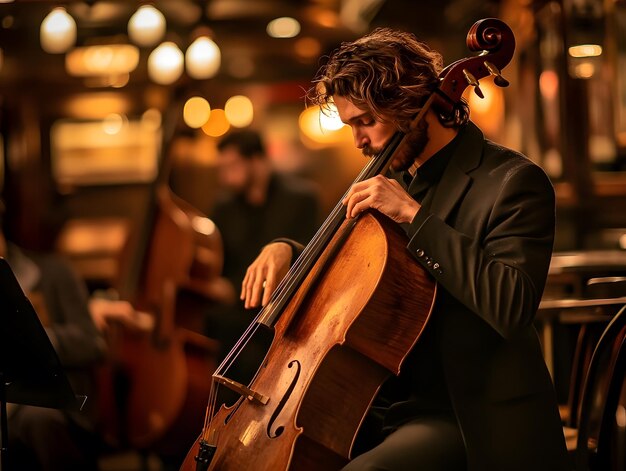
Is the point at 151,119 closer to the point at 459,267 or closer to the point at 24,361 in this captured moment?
the point at 24,361

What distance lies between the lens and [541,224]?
1.98 m

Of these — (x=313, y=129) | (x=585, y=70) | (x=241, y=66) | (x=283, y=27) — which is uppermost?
(x=283, y=27)

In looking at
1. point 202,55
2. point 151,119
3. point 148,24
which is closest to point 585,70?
point 202,55

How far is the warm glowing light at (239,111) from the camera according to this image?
25.9 ft

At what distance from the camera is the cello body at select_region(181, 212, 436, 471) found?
6.29ft

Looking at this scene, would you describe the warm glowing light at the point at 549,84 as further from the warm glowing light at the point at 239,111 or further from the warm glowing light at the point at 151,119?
the warm glowing light at the point at 151,119

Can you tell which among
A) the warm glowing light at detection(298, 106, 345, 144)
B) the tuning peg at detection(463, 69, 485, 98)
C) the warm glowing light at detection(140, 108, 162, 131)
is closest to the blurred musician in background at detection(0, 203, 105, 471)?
the tuning peg at detection(463, 69, 485, 98)

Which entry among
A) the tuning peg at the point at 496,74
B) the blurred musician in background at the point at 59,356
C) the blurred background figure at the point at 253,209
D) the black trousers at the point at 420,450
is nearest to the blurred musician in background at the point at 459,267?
the black trousers at the point at 420,450

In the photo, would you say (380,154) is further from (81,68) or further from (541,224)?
(81,68)

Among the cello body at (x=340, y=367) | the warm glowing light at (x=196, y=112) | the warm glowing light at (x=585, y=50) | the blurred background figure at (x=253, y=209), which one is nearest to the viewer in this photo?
the cello body at (x=340, y=367)

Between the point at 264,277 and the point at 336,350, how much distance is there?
41 cm

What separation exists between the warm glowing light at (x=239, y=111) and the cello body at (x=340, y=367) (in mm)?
6008

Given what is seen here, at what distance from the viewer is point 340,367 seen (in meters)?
1.95

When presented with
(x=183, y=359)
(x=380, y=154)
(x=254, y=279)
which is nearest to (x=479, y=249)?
(x=380, y=154)
